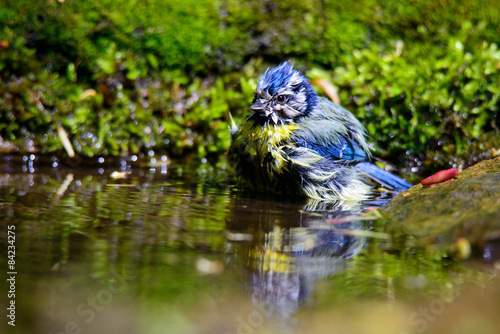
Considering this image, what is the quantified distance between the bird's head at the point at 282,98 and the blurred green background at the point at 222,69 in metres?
0.83

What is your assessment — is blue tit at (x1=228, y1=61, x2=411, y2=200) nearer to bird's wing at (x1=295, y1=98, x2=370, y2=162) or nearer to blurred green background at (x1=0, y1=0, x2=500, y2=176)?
bird's wing at (x1=295, y1=98, x2=370, y2=162)

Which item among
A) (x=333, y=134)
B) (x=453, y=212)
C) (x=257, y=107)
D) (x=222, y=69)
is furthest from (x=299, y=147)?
(x=222, y=69)

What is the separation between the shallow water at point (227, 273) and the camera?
4.79ft

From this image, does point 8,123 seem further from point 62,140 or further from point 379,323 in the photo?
point 379,323

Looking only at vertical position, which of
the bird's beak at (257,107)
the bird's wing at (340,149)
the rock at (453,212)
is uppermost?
the bird's beak at (257,107)

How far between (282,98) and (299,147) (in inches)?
17.2

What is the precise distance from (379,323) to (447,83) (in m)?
4.01

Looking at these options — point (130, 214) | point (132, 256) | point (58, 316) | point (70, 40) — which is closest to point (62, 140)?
point (70, 40)

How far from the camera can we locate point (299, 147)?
3.47 meters

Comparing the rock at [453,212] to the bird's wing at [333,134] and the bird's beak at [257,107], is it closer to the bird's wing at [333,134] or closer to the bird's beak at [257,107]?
the bird's wing at [333,134]

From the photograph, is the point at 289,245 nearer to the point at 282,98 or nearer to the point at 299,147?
the point at 299,147

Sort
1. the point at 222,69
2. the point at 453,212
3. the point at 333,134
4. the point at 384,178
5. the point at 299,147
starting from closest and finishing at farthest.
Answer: the point at 453,212 < the point at 299,147 < the point at 333,134 < the point at 384,178 < the point at 222,69

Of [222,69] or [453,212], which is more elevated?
[222,69]

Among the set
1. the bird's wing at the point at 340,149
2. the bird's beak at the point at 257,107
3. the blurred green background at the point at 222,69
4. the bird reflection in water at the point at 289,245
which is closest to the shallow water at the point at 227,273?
the bird reflection in water at the point at 289,245
